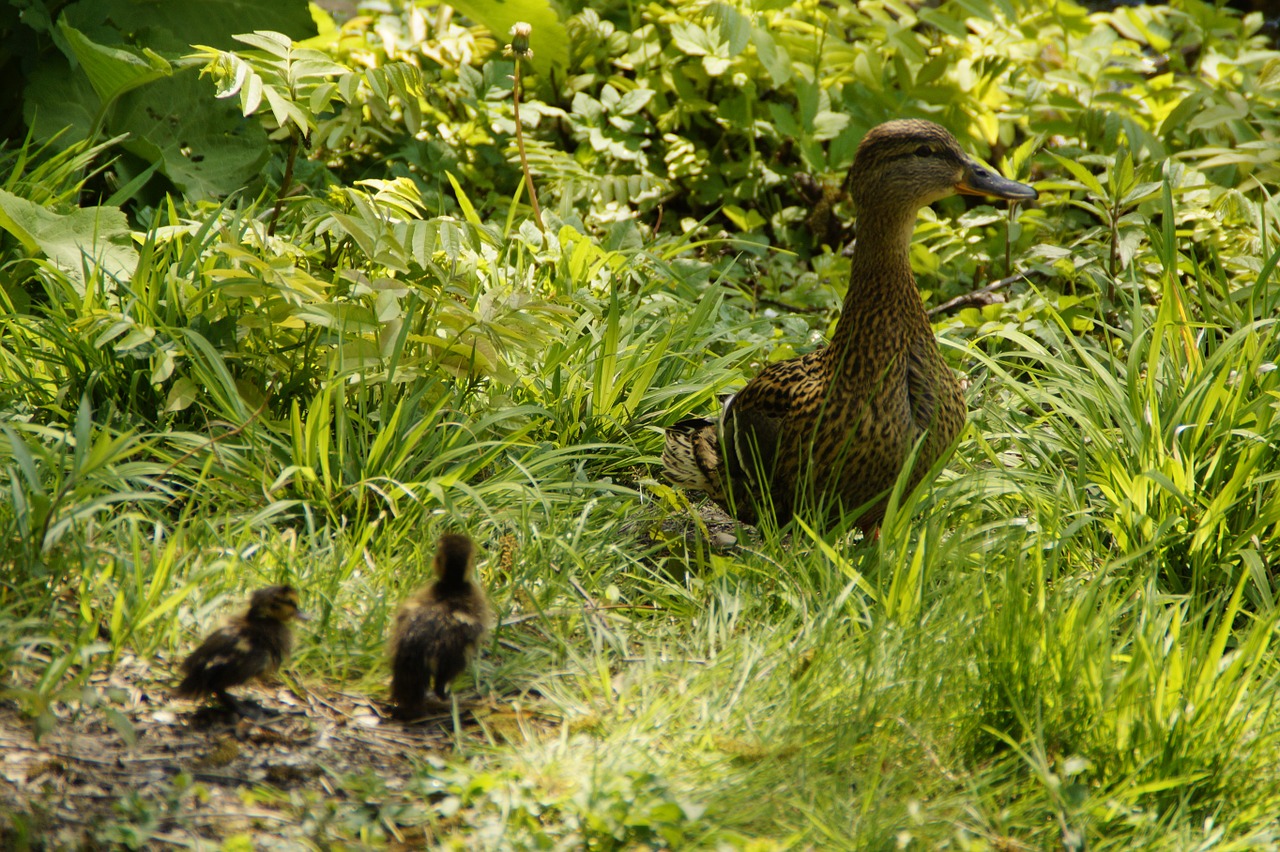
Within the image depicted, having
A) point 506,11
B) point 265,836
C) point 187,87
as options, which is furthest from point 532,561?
point 506,11

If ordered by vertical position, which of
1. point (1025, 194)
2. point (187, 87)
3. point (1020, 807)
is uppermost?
point (187, 87)

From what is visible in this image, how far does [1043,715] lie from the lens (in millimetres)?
2713

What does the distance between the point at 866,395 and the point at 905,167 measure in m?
0.76

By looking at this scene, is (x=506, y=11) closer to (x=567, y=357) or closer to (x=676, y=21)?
(x=676, y=21)

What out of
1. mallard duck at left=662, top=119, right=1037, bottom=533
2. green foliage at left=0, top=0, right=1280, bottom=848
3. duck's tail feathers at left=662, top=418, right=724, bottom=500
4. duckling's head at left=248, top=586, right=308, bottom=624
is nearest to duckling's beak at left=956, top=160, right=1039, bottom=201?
mallard duck at left=662, top=119, right=1037, bottom=533

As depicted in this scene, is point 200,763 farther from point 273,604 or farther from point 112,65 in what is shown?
point 112,65

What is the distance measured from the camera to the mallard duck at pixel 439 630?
107 inches

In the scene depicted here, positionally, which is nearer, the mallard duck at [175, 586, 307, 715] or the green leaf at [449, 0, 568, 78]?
the mallard duck at [175, 586, 307, 715]

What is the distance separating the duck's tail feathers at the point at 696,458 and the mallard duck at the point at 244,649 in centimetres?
162

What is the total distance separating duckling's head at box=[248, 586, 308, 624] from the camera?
2.65 meters

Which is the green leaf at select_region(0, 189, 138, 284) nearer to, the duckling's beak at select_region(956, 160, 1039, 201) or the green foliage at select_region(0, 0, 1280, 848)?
the green foliage at select_region(0, 0, 1280, 848)

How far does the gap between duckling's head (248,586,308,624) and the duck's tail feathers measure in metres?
1.64

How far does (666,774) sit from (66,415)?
87.4 inches

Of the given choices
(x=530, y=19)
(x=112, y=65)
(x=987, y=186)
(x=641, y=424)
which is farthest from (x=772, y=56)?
(x=112, y=65)
